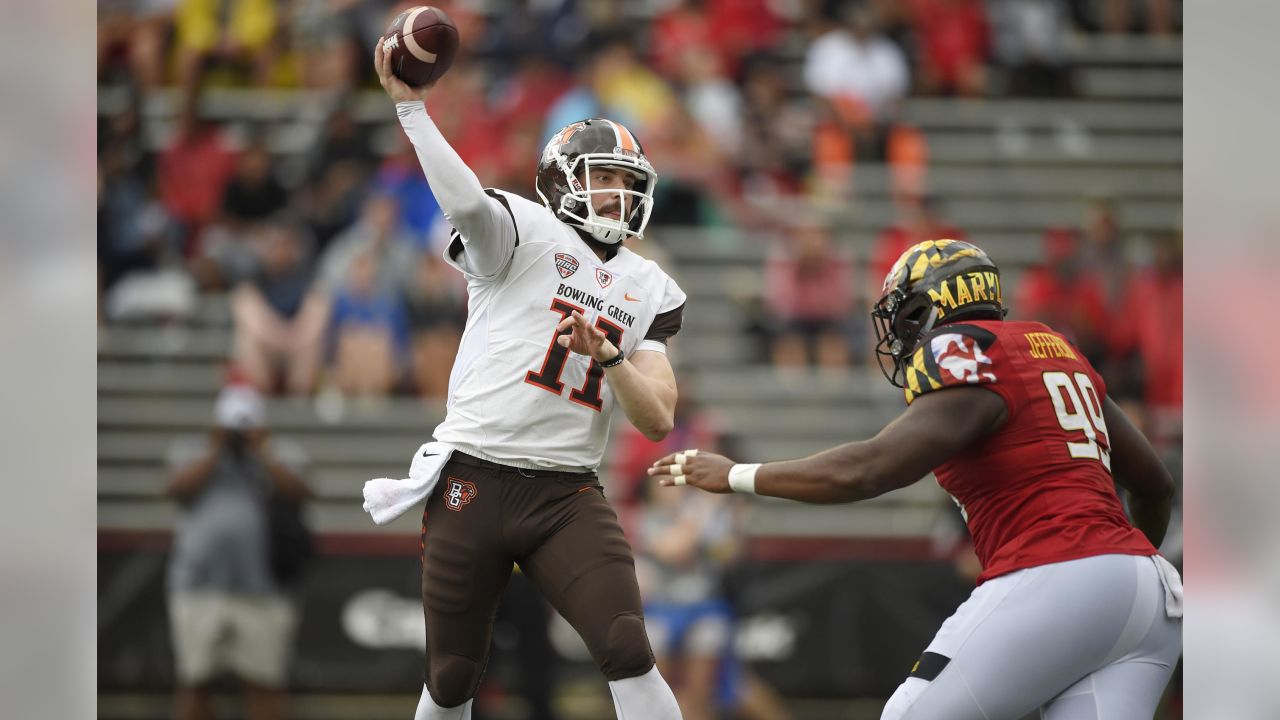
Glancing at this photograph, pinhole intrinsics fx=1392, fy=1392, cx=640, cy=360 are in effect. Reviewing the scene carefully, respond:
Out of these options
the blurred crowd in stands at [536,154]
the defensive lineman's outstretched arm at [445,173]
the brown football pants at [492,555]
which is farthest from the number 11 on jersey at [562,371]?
the blurred crowd in stands at [536,154]

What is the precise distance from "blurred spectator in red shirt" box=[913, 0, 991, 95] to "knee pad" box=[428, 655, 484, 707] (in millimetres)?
9301

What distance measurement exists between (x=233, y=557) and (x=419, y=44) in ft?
18.9

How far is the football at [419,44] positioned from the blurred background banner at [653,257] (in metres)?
4.99

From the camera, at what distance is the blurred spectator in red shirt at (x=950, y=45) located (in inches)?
484

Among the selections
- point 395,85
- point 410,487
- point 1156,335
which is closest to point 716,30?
point 1156,335

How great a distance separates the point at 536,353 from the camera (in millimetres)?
4367

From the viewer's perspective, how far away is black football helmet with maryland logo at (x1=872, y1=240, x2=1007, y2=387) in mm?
3965

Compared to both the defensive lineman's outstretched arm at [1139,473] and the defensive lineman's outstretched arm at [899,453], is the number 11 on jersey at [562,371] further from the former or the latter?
the defensive lineman's outstretched arm at [1139,473]

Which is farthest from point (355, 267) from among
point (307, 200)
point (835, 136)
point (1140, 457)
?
point (1140, 457)

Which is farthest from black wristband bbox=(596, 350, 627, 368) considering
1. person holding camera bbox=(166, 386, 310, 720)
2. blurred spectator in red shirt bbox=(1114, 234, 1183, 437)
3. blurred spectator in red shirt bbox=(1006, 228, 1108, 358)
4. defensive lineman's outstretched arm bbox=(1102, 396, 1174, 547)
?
blurred spectator in red shirt bbox=(1114, 234, 1183, 437)

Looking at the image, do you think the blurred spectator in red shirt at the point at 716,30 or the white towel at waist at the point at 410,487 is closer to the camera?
the white towel at waist at the point at 410,487

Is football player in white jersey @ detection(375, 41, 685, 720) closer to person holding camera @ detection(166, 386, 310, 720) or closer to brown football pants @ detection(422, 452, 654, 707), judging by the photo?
brown football pants @ detection(422, 452, 654, 707)

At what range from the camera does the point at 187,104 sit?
11.5 meters

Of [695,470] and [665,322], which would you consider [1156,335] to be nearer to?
[665,322]
